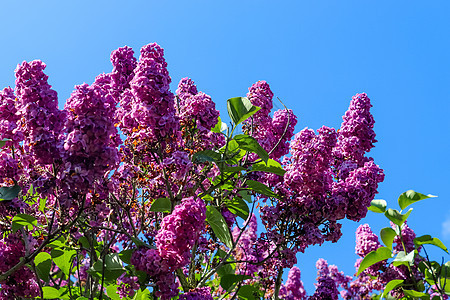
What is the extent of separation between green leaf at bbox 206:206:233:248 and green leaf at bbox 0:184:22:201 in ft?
5.12

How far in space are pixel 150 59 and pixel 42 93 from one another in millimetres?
970

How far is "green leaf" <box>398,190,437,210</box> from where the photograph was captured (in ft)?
14.9

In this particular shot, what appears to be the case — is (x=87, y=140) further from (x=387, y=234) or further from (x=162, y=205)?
(x=387, y=234)

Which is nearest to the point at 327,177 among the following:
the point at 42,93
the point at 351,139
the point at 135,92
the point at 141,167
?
the point at 351,139

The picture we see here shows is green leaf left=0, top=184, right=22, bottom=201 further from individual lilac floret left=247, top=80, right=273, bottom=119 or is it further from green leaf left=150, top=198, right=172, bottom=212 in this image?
individual lilac floret left=247, top=80, right=273, bottom=119

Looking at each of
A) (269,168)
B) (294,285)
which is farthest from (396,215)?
(294,285)

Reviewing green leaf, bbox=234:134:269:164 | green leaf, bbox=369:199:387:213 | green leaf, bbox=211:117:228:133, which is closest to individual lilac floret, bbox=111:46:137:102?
green leaf, bbox=211:117:228:133

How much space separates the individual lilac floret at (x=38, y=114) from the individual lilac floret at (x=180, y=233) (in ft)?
3.07

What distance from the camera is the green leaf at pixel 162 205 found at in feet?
13.3

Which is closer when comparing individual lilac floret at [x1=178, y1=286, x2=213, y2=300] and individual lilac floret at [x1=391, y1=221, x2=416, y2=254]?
individual lilac floret at [x1=178, y1=286, x2=213, y2=300]

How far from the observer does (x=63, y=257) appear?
4.56m

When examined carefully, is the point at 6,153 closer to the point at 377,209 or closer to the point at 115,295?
the point at 115,295

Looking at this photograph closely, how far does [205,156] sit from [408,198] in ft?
7.22

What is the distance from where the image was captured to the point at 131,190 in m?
4.55
